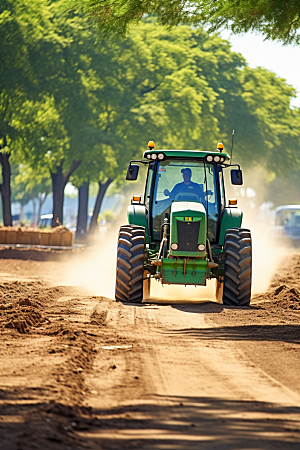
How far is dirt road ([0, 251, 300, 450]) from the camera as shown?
504cm

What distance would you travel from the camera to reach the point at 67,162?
119ft

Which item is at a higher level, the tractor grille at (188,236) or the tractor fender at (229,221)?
the tractor fender at (229,221)

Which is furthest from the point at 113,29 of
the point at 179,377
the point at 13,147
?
the point at 13,147

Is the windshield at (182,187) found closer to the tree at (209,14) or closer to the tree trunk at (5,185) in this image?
the tree at (209,14)

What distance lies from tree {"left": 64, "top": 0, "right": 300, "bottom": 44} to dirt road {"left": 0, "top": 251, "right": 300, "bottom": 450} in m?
4.72

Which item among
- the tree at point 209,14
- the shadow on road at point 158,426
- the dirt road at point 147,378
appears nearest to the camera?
the shadow on road at point 158,426

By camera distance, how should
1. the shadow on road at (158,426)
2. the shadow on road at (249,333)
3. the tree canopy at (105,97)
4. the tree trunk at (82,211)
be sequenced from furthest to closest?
the tree trunk at (82,211) → the tree canopy at (105,97) → the shadow on road at (249,333) → the shadow on road at (158,426)

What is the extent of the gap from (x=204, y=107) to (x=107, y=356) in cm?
3126

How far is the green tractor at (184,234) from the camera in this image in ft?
41.4

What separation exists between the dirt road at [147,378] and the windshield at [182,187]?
89.7 inches

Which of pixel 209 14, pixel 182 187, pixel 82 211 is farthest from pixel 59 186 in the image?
pixel 209 14

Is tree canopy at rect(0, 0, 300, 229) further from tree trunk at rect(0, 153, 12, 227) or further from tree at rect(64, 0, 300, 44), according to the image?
tree at rect(64, 0, 300, 44)

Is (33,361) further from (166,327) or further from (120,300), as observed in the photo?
(120,300)

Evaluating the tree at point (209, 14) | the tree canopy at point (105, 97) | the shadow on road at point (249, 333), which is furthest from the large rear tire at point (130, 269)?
the tree canopy at point (105, 97)
